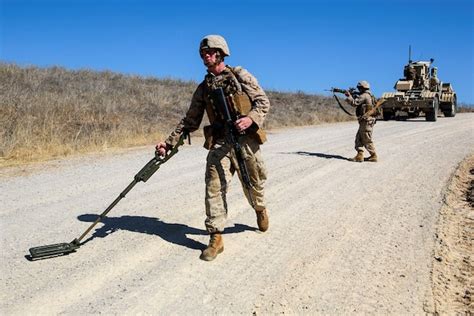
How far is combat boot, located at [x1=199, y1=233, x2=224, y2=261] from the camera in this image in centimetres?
433

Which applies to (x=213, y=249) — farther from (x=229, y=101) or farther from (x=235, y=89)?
(x=235, y=89)

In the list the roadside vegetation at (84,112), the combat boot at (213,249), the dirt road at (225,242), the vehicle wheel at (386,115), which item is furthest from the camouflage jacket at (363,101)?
the vehicle wheel at (386,115)

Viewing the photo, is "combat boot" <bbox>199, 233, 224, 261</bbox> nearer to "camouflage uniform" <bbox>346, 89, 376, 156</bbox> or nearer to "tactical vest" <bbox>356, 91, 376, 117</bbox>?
"camouflage uniform" <bbox>346, 89, 376, 156</bbox>

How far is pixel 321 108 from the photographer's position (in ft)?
96.0

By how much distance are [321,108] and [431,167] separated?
67.0 ft

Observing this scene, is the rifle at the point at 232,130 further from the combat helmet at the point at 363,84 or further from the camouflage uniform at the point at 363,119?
the combat helmet at the point at 363,84

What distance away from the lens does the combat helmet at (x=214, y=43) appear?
170 inches

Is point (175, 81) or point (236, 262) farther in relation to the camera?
point (175, 81)

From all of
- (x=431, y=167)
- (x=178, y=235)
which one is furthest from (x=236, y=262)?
(x=431, y=167)

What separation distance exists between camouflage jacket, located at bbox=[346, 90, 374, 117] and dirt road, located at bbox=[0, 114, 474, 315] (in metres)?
1.96

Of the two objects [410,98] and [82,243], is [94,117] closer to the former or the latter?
[82,243]

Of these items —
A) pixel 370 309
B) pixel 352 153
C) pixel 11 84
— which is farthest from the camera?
pixel 11 84

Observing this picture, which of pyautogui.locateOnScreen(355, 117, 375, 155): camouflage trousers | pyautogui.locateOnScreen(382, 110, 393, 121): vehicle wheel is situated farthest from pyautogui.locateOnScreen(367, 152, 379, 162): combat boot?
pyautogui.locateOnScreen(382, 110, 393, 121): vehicle wheel

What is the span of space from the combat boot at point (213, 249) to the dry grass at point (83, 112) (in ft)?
21.1
